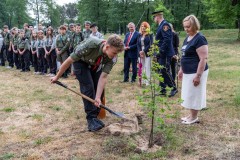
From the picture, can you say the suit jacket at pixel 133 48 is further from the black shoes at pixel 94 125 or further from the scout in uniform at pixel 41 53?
the black shoes at pixel 94 125

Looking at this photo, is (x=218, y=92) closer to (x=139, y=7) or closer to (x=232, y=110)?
(x=232, y=110)

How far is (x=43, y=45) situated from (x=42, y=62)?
0.84 meters

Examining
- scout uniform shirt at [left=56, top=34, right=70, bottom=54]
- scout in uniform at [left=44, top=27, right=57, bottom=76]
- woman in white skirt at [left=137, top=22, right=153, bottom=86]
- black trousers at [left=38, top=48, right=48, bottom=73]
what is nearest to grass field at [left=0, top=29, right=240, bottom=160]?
woman in white skirt at [left=137, top=22, right=153, bottom=86]

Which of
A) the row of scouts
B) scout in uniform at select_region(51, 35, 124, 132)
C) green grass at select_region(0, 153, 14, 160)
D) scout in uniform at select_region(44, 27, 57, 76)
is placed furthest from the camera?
scout in uniform at select_region(44, 27, 57, 76)

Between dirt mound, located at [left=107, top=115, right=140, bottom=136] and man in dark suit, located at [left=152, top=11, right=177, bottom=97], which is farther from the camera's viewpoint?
man in dark suit, located at [left=152, top=11, right=177, bottom=97]

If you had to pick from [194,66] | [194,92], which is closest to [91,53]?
[194,66]

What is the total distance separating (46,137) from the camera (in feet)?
15.9

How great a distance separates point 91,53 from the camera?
4582 mm

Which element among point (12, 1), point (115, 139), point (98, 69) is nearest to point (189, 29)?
point (98, 69)

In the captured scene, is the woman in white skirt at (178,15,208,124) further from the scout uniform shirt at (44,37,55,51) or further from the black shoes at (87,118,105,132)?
the scout uniform shirt at (44,37,55,51)

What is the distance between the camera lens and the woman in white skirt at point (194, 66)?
478 centimetres

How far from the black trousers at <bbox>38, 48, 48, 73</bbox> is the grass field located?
9.83 feet

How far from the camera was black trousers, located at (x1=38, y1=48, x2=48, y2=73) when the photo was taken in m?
11.4

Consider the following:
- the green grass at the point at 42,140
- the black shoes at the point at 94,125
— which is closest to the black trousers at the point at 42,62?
the black shoes at the point at 94,125
